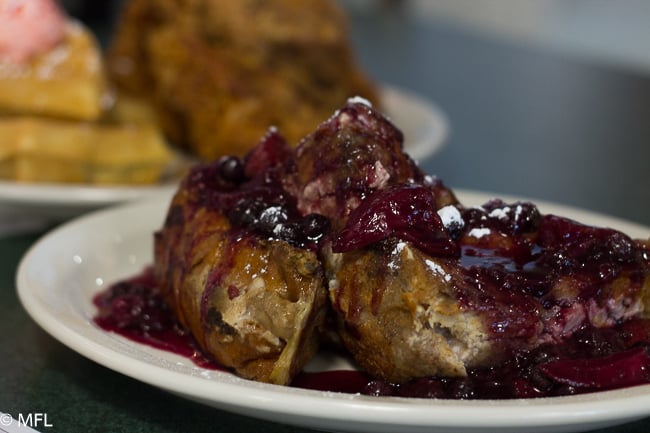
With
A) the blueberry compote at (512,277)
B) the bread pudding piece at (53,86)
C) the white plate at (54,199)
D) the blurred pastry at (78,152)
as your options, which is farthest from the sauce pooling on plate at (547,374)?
the bread pudding piece at (53,86)

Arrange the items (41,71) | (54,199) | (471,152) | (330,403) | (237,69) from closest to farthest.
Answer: (330,403) → (54,199) → (41,71) → (237,69) → (471,152)

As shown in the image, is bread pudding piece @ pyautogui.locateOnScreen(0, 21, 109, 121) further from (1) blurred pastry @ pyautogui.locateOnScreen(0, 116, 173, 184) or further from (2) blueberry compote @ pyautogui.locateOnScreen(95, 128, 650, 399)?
(2) blueberry compote @ pyautogui.locateOnScreen(95, 128, 650, 399)

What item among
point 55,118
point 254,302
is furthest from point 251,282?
point 55,118

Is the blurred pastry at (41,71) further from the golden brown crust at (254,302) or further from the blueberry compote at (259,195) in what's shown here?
the golden brown crust at (254,302)

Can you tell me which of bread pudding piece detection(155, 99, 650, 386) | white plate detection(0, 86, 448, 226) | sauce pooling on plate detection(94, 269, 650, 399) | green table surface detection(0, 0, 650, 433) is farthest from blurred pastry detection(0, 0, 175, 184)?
sauce pooling on plate detection(94, 269, 650, 399)

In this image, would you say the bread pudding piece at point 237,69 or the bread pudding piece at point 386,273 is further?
the bread pudding piece at point 237,69

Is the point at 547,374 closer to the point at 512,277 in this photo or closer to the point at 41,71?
the point at 512,277

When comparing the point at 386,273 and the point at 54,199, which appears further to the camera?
the point at 54,199

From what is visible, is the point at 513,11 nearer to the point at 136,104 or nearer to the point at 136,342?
the point at 136,104
